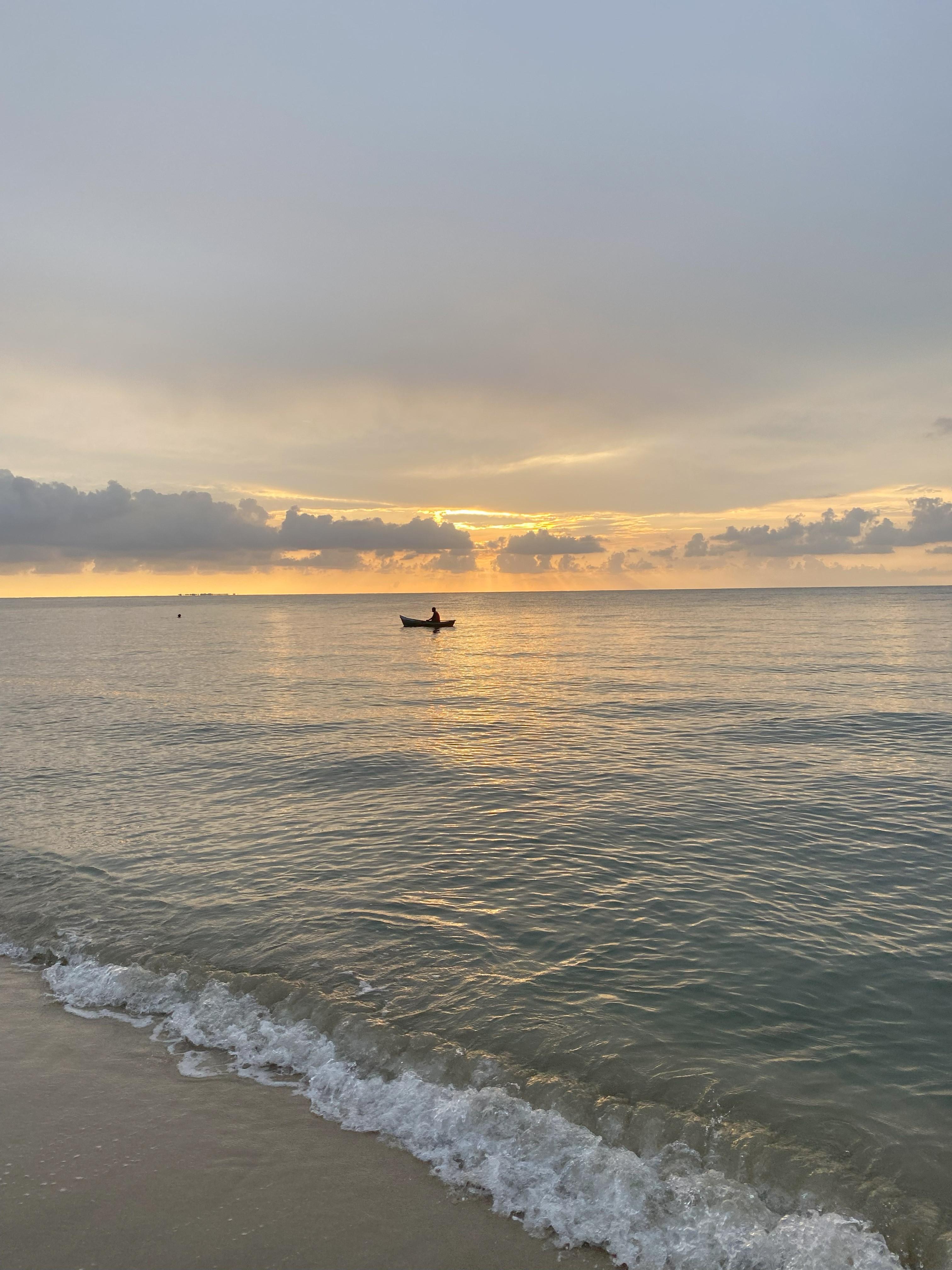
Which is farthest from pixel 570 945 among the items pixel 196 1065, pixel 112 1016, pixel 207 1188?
pixel 112 1016

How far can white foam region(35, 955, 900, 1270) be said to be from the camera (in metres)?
8.42

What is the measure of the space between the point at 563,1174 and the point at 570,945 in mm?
6147

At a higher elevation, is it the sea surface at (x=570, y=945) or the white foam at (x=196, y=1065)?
the sea surface at (x=570, y=945)

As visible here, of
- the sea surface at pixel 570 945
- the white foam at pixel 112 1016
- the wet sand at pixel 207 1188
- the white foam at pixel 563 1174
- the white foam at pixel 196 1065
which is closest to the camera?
the wet sand at pixel 207 1188

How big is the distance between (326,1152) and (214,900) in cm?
939

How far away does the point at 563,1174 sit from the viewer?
952cm

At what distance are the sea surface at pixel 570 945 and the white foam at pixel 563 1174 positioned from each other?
0.04 metres

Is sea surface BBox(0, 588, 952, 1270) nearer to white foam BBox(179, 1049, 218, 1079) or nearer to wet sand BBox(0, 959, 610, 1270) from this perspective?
white foam BBox(179, 1049, 218, 1079)

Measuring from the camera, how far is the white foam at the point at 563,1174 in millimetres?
8422

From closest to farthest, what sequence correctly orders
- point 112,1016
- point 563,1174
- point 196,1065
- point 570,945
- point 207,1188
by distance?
point 207,1188, point 563,1174, point 196,1065, point 112,1016, point 570,945

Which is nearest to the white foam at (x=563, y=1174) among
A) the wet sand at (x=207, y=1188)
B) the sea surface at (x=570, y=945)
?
the sea surface at (x=570, y=945)

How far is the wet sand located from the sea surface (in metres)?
0.55

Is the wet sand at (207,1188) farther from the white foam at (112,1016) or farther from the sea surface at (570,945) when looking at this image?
the white foam at (112,1016)

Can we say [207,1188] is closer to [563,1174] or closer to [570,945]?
[563,1174]
